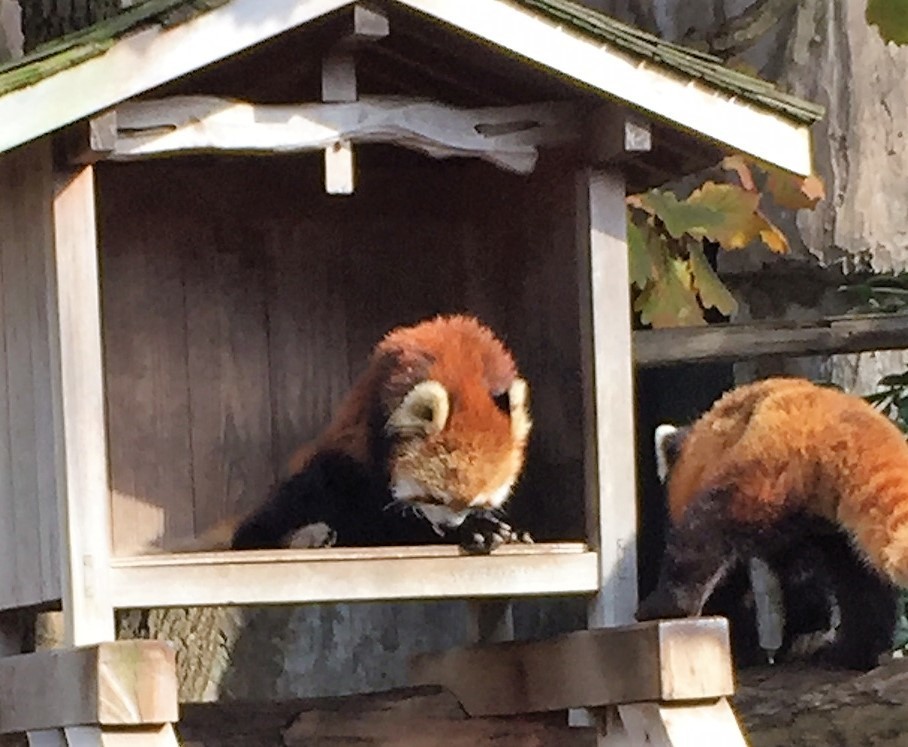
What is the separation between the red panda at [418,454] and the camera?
2594 millimetres

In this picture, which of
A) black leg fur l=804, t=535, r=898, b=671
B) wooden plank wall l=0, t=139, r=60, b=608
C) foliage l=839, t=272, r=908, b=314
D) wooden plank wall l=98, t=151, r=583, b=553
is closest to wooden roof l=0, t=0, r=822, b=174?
wooden plank wall l=0, t=139, r=60, b=608

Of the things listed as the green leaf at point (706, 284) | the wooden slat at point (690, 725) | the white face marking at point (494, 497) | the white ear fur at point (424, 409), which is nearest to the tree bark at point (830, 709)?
the wooden slat at point (690, 725)

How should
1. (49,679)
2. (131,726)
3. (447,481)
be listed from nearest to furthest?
(131,726) → (49,679) → (447,481)

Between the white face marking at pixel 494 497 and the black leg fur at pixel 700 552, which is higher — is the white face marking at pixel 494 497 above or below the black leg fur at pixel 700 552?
above

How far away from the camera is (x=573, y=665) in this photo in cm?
266

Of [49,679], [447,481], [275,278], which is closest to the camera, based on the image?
[49,679]

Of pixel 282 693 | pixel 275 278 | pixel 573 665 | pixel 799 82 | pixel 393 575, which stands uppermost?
pixel 799 82

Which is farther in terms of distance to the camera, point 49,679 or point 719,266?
point 719,266

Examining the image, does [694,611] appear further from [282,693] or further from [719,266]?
[719,266]

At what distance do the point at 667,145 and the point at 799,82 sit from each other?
1.68m

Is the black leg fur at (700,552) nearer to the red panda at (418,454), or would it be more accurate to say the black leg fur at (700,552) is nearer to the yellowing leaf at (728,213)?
the red panda at (418,454)

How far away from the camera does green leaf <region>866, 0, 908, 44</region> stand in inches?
138

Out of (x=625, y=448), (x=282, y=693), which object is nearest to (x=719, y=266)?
(x=282, y=693)

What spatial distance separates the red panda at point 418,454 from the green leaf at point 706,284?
1.10 meters
